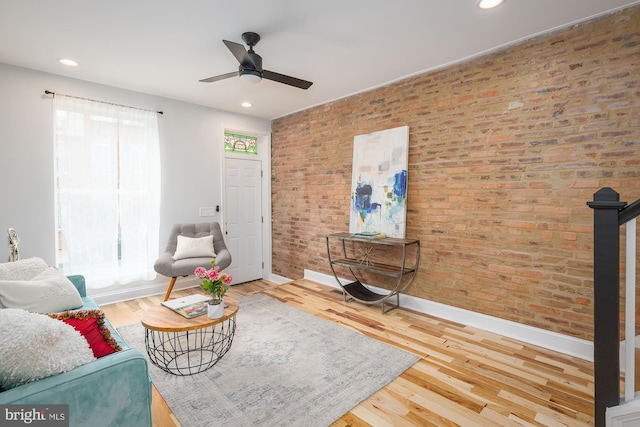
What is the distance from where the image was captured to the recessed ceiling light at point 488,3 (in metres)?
2.12

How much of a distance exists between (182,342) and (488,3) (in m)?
3.70

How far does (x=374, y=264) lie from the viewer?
3744 mm

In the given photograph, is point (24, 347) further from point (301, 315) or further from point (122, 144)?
point (122, 144)

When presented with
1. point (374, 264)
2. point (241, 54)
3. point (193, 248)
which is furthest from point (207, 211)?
point (241, 54)

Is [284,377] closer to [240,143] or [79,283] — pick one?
[79,283]

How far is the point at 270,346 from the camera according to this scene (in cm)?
269

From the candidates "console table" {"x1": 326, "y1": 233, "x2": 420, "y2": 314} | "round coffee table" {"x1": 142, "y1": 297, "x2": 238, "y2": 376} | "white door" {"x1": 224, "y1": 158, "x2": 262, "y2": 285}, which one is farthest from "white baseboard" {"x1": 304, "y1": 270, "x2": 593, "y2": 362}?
"white door" {"x1": 224, "y1": 158, "x2": 262, "y2": 285}

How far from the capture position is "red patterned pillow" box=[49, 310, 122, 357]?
1.36 m

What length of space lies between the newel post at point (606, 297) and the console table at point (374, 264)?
1.84 meters

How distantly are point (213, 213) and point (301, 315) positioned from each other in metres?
2.30

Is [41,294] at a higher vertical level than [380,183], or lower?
lower

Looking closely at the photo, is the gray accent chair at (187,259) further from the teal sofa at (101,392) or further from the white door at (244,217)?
the teal sofa at (101,392)

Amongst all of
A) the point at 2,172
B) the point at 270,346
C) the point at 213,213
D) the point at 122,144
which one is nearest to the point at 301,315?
the point at 270,346

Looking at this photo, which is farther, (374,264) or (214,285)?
(374,264)
